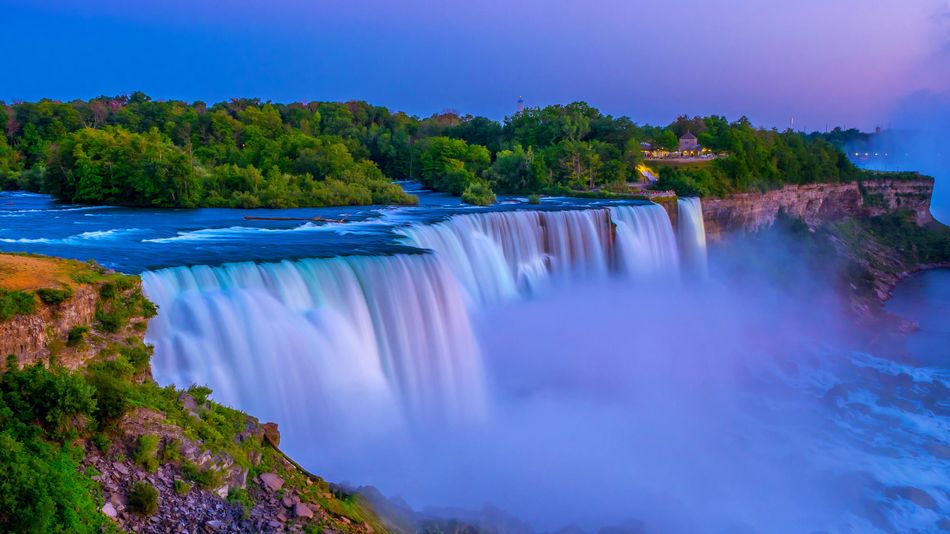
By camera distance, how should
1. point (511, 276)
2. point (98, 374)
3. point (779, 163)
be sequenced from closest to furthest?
1. point (98, 374)
2. point (511, 276)
3. point (779, 163)

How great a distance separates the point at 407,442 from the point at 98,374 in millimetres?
6692

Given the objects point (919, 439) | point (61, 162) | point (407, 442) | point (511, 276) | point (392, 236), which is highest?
point (61, 162)

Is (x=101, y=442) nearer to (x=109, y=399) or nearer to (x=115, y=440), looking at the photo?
(x=115, y=440)

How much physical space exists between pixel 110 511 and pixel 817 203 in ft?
172

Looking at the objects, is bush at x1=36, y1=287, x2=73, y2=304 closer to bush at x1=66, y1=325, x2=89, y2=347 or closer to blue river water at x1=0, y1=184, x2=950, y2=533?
bush at x1=66, y1=325, x2=89, y2=347

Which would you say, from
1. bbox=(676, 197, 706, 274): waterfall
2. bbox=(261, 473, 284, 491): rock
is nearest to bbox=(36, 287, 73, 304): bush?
bbox=(261, 473, 284, 491): rock

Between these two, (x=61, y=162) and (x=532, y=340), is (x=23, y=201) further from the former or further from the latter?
(x=532, y=340)

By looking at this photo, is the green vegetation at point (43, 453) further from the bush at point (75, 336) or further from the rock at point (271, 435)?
the rock at point (271, 435)

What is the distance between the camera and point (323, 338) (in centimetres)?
1441

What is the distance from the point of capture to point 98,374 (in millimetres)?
9086

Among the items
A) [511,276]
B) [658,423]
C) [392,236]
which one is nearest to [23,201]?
[392,236]

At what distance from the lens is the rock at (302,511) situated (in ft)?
29.1

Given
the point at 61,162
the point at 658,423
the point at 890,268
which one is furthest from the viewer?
the point at 890,268

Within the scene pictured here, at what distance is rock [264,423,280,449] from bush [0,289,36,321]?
11.5 feet
